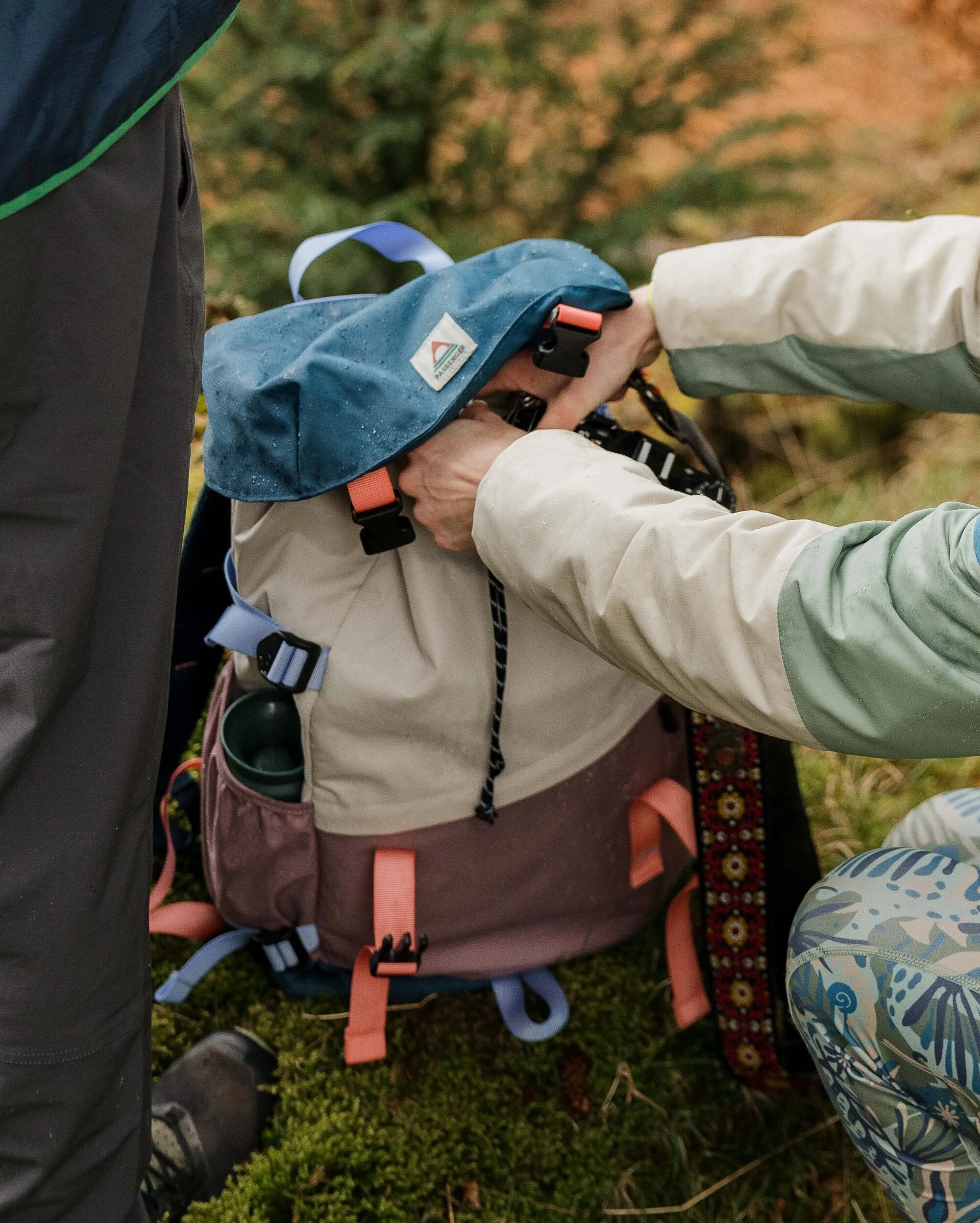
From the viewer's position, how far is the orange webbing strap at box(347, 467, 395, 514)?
1224mm

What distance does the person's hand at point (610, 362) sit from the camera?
→ 1.33 meters

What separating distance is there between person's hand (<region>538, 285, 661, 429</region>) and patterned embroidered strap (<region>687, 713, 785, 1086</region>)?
1.38 feet

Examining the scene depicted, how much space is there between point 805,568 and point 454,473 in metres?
0.43

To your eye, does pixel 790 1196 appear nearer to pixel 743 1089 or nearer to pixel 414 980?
pixel 743 1089

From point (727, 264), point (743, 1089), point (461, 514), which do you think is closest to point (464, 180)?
point (727, 264)

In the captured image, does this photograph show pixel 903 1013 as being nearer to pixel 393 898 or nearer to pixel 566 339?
pixel 393 898

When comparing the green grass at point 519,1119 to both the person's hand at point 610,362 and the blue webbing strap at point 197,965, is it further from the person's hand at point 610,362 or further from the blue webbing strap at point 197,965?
the person's hand at point 610,362

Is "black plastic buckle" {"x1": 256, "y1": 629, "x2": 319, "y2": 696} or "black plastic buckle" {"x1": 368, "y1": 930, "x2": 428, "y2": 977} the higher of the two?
"black plastic buckle" {"x1": 256, "y1": 629, "x2": 319, "y2": 696}

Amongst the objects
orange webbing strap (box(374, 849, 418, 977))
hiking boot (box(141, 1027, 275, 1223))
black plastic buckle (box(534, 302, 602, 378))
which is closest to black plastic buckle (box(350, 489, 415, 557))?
black plastic buckle (box(534, 302, 602, 378))

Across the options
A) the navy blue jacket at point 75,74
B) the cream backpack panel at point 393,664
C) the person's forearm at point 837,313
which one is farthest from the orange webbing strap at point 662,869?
the navy blue jacket at point 75,74

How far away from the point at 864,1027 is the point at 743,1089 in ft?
1.83

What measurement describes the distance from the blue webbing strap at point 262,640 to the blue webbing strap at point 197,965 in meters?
0.40

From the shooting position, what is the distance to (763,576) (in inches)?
38.4

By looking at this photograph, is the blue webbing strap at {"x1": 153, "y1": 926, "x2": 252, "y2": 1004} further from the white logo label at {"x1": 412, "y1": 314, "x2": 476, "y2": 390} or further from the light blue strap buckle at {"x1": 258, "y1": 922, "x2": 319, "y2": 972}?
the white logo label at {"x1": 412, "y1": 314, "x2": 476, "y2": 390}
